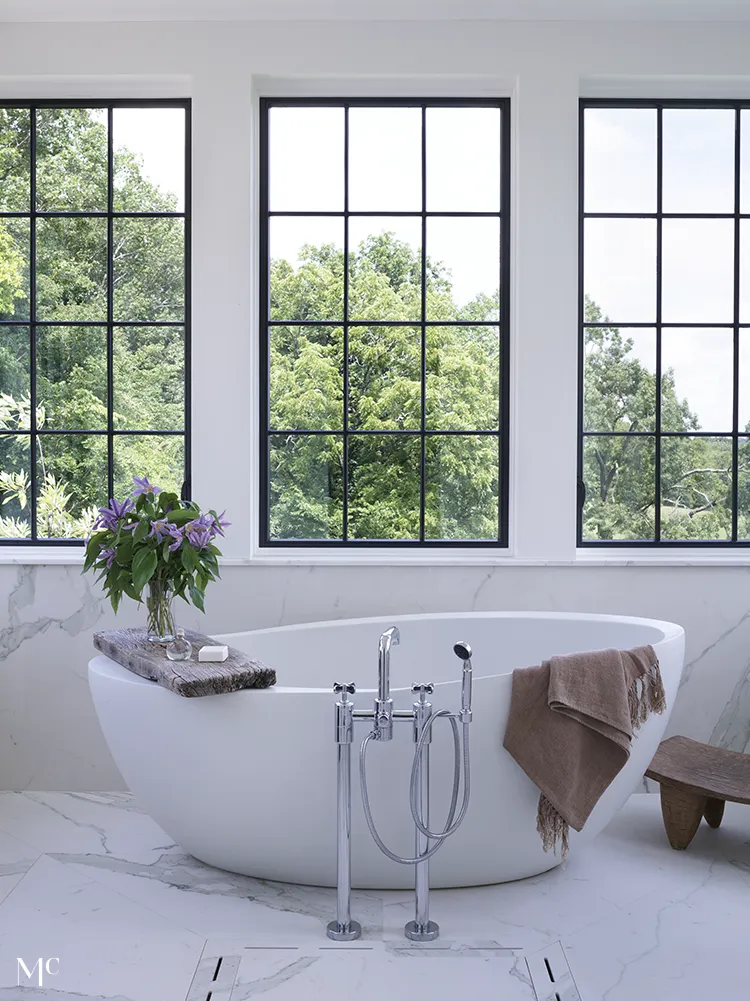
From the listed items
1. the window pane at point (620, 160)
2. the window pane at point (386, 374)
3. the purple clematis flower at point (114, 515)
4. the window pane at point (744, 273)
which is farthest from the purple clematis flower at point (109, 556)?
the window pane at point (744, 273)

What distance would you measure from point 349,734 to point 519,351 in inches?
66.6

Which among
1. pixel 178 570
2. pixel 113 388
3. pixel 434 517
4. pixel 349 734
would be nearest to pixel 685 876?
pixel 349 734

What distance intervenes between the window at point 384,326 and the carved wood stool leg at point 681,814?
1100 mm

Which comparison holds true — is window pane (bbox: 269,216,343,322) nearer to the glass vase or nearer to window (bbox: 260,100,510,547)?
window (bbox: 260,100,510,547)

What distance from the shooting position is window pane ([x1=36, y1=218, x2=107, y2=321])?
346cm

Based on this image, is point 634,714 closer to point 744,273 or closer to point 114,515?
point 114,515

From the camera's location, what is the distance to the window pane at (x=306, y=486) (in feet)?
11.5

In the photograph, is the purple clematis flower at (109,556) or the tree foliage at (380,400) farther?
the tree foliage at (380,400)

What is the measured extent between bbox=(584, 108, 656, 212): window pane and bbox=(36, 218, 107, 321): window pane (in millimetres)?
1759

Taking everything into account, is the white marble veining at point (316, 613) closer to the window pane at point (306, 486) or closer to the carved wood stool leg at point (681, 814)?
the window pane at point (306, 486)

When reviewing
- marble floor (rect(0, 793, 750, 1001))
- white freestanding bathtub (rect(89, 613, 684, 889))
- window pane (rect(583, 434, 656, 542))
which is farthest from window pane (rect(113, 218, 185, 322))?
marble floor (rect(0, 793, 750, 1001))

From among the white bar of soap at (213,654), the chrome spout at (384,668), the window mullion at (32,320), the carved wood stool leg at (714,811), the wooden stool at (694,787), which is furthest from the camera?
the window mullion at (32,320)

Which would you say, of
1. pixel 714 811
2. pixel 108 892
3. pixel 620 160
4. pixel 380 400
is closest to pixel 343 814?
pixel 108 892

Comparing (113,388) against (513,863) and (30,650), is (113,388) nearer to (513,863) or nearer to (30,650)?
(30,650)
